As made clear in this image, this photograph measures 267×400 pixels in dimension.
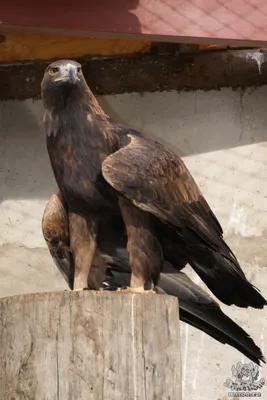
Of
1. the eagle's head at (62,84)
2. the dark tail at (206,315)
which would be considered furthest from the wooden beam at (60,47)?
the dark tail at (206,315)

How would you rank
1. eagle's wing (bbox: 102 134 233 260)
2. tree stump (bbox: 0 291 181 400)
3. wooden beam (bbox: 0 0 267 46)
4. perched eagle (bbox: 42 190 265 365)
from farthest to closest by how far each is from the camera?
wooden beam (bbox: 0 0 267 46)
perched eagle (bbox: 42 190 265 365)
eagle's wing (bbox: 102 134 233 260)
tree stump (bbox: 0 291 181 400)

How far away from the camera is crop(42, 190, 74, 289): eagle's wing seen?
418cm

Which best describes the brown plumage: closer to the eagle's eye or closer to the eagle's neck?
the eagle's neck

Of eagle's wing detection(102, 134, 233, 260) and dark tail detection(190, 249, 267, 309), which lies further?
dark tail detection(190, 249, 267, 309)

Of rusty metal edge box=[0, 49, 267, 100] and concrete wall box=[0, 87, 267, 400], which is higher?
rusty metal edge box=[0, 49, 267, 100]

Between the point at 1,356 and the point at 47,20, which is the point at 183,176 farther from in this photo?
the point at 47,20

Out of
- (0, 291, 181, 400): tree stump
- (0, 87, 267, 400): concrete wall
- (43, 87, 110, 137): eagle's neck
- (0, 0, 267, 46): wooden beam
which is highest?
(43, 87, 110, 137): eagle's neck

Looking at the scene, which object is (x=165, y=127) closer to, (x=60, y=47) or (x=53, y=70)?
(x=60, y=47)

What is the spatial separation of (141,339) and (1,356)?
433mm

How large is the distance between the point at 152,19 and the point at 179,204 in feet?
5.21

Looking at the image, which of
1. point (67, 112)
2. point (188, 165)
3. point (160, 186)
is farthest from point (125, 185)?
point (188, 165)

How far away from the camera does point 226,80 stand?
5.92 metres

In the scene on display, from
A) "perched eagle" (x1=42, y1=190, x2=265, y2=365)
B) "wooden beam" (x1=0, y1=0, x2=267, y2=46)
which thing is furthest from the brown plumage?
"wooden beam" (x1=0, y1=0, x2=267, y2=46)

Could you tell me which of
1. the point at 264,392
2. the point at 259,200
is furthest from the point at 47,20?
the point at 264,392
